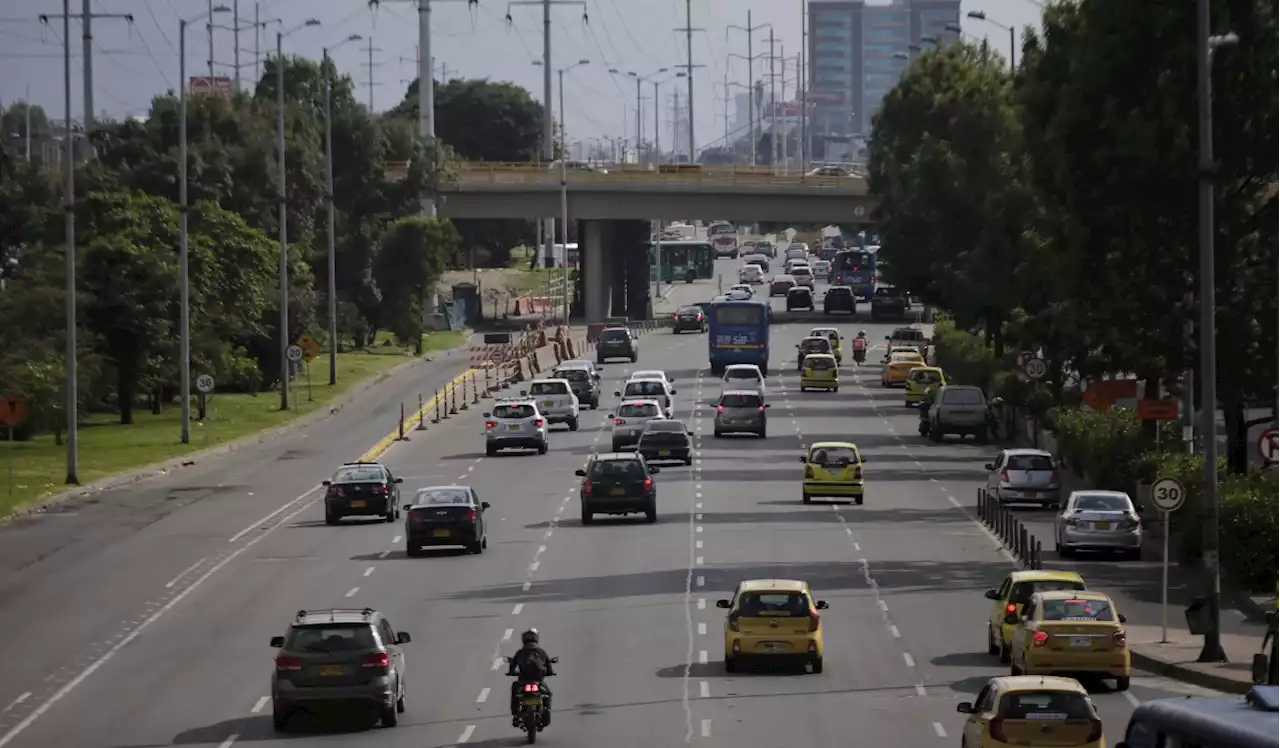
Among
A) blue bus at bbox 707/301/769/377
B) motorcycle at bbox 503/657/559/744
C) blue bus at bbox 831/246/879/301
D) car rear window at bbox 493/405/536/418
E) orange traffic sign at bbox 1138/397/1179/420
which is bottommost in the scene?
motorcycle at bbox 503/657/559/744

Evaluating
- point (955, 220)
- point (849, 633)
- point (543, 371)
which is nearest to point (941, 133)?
point (955, 220)

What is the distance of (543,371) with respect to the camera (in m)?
101

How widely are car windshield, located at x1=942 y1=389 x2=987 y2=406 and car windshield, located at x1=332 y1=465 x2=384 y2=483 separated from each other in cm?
2536

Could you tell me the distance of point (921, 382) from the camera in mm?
88000

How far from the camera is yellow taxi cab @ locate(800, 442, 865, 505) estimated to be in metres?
54.9

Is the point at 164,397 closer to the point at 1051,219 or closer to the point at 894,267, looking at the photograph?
the point at 894,267

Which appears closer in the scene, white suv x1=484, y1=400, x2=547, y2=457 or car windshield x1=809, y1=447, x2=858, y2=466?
car windshield x1=809, y1=447, x2=858, y2=466

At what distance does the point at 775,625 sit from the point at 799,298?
398 feet

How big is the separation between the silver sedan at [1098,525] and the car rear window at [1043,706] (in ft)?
73.7

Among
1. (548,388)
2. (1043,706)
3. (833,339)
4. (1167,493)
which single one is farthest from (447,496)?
(833,339)

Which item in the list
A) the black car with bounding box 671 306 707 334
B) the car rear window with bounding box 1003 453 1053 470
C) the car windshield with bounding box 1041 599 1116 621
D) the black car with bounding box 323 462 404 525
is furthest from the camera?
the black car with bounding box 671 306 707 334

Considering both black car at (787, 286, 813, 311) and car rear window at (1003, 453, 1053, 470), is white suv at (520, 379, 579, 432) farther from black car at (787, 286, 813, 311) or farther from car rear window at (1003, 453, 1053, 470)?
black car at (787, 286, 813, 311)

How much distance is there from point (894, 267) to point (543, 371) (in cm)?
1575

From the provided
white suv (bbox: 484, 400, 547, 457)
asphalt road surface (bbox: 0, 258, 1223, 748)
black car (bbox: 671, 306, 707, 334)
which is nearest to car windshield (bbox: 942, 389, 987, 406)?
asphalt road surface (bbox: 0, 258, 1223, 748)
